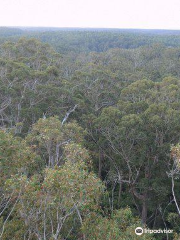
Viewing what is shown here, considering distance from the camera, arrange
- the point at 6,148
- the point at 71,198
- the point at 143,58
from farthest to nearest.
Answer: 1. the point at 143,58
2. the point at 6,148
3. the point at 71,198

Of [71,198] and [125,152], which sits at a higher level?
[71,198]

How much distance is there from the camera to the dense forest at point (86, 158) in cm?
702

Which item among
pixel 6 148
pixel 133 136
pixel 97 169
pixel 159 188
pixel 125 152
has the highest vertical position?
pixel 6 148

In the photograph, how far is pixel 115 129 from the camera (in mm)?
13453

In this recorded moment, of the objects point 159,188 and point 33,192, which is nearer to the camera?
point 33,192

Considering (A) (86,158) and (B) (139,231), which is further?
(A) (86,158)

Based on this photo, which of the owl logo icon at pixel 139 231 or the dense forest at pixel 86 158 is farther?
the owl logo icon at pixel 139 231

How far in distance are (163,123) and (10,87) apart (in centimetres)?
1094

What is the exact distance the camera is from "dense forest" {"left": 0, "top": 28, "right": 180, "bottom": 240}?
7.02 meters

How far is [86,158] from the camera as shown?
9500 millimetres

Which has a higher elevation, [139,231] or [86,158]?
[86,158]

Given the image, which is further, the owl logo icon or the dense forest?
the owl logo icon

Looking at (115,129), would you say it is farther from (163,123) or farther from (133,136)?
(163,123)

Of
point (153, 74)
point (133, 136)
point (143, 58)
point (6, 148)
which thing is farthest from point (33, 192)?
point (143, 58)
